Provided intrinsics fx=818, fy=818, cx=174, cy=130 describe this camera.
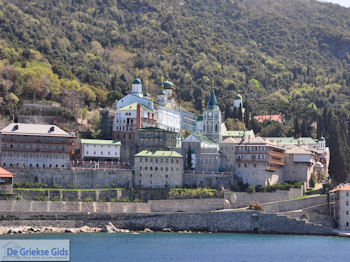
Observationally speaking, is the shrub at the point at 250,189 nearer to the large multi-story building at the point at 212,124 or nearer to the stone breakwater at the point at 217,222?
the stone breakwater at the point at 217,222

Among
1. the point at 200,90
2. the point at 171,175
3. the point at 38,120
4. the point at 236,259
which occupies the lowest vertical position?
the point at 236,259

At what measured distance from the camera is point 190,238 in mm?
93688

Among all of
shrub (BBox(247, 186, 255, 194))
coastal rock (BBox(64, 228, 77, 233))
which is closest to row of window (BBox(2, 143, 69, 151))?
coastal rock (BBox(64, 228, 77, 233))

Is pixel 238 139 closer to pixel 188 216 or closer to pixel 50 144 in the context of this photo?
pixel 188 216

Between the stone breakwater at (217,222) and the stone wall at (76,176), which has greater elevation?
the stone wall at (76,176)

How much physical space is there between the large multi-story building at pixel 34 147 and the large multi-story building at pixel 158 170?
9364 mm

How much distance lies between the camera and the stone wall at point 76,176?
104 m

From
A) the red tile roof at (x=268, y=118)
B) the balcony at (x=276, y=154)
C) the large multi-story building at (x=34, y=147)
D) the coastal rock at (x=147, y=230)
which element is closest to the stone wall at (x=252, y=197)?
the balcony at (x=276, y=154)

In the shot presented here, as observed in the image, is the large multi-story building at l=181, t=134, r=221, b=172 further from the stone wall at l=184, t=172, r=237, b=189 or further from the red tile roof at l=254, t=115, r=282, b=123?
the red tile roof at l=254, t=115, r=282, b=123

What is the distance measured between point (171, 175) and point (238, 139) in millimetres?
13188

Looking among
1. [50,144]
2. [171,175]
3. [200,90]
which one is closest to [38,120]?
[50,144]

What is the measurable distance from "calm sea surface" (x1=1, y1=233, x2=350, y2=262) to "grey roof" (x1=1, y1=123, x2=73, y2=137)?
18.5m

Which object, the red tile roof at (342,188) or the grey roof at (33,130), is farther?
the grey roof at (33,130)

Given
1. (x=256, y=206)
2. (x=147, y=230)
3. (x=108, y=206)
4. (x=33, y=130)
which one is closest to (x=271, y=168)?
(x=256, y=206)
